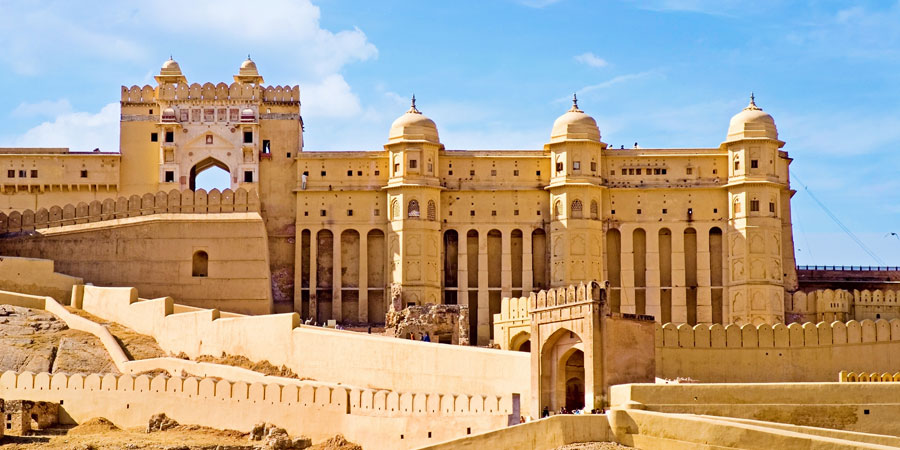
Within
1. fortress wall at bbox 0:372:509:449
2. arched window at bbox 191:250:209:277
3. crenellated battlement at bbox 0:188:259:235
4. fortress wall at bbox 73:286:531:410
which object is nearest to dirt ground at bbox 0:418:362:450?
fortress wall at bbox 0:372:509:449

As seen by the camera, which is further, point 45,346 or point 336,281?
point 336,281

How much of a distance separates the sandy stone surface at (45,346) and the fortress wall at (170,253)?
20.5 ft

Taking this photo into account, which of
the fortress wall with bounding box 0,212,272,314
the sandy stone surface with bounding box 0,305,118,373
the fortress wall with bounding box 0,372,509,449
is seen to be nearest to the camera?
the fortress wall with bounding box 0,372,509,449

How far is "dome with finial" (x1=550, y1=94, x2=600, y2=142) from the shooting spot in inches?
2566

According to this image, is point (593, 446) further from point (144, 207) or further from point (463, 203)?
point (144, 207)

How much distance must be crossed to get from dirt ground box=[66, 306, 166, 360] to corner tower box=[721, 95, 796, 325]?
23849mm


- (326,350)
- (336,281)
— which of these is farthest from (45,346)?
(336,281)

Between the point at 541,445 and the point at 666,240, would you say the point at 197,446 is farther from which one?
the point at 666,240

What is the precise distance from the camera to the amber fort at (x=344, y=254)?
1868 inches

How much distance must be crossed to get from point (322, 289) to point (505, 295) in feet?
25.3

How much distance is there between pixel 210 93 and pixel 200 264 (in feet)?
29.8

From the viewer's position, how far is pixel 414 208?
64.8 meters

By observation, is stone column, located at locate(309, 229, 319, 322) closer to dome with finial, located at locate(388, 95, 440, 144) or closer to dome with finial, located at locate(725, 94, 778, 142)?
dome with finial, located at locate(388, 95, 440, 144)

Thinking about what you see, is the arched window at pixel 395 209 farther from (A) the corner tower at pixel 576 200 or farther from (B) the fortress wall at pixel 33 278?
(B) the fortress wall at pixel 33 278
